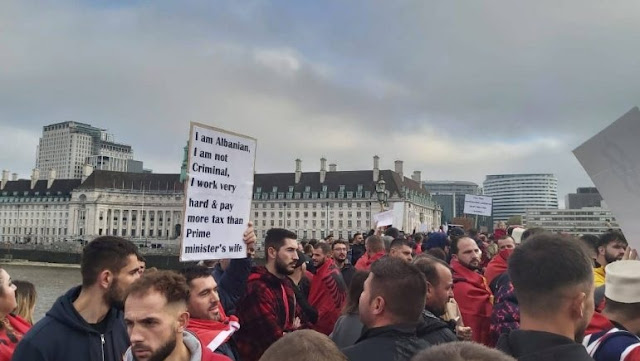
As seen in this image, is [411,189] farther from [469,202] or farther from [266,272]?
[266,272]

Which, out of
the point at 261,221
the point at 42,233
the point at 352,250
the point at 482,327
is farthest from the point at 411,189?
the point at 482,327

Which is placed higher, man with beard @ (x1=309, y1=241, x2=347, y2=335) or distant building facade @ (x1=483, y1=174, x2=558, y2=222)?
distant building facade @ (x1=483, y1=174, x2=558, y2=222)

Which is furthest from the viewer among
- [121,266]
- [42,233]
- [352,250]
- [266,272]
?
[42,233]

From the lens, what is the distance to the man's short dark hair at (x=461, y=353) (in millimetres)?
1536

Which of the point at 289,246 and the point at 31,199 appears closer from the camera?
the point at 289,246

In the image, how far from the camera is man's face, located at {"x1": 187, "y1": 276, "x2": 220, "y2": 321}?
4293 millimetres

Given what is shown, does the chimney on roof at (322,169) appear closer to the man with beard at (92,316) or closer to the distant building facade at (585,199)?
the distant building facade at (585,199)

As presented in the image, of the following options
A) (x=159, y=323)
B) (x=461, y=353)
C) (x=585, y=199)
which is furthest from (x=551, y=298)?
(x=585, y=199)

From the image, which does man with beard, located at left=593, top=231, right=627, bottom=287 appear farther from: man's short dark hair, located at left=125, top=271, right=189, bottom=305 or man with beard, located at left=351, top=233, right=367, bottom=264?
man with beard, located at left=351, top=233, right=367, bottom=264

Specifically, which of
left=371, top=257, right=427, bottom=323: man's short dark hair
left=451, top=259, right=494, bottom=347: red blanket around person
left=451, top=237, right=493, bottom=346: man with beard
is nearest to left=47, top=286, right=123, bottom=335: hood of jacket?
left=371, top=257, right=427, bottom=323: man's short dark hair

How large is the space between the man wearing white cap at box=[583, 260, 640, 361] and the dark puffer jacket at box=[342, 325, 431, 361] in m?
0.99

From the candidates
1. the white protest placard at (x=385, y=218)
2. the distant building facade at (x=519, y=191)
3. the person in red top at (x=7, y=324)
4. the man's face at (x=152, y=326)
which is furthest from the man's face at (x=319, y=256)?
the distant building facade at (x=519, y=191)

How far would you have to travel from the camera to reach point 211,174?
5.48 m

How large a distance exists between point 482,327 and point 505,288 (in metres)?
1.17
